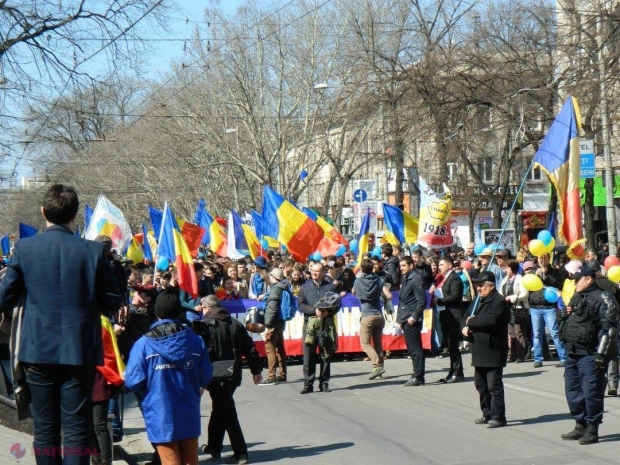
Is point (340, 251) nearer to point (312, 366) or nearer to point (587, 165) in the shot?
point (587, 165)

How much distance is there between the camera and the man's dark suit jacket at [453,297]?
47.5ft

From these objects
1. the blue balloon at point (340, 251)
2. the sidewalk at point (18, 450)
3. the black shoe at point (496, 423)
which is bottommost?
the black shoe at point (496, 423)

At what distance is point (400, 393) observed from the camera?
12.9 meters

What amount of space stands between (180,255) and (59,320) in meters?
9.78

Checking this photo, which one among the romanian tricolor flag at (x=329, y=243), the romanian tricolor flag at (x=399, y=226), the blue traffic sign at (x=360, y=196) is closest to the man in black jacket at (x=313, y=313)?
the romanian tricolor flag at (x=329, y=243)

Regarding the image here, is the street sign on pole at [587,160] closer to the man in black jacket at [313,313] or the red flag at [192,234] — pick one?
the red flag at [192,234]

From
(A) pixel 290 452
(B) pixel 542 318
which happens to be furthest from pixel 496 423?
(B) pixel 542 318

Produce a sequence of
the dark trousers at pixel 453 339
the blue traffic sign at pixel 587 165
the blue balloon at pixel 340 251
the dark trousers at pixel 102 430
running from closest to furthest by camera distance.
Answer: the dark trousers at pixel 102 430 < the dark trousers at pixel 453 339 < the blue traffic sign at pixel 587 165 < the blue balloon at pixel 340 251

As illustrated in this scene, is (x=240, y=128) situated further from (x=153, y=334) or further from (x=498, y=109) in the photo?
(x=153, y=334)

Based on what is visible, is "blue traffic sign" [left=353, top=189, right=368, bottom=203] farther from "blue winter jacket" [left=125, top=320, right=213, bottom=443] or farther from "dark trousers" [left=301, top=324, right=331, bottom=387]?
"blue winter jacket" [left=125, top=320, right=213, bottom=443]

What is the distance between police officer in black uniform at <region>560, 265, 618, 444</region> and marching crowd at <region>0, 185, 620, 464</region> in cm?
1

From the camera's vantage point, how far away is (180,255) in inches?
578

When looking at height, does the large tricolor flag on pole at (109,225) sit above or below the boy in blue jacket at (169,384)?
above

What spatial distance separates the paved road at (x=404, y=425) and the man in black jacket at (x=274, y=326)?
278 millimetres
